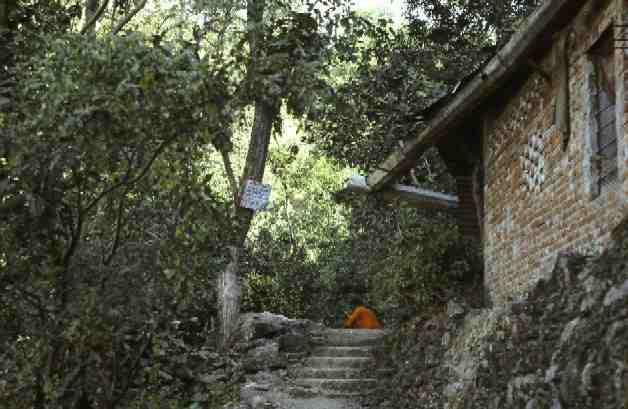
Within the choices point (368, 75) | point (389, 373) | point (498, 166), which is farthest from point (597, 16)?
point (368, 75)

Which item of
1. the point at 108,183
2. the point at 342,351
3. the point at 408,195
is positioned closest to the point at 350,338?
the point at 342,351

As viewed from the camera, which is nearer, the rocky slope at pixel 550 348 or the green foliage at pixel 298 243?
the rocky slope at pixel 550 348

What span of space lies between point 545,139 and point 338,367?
17.2ft

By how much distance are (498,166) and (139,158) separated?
582 cm

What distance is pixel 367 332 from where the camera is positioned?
13383 millimetres

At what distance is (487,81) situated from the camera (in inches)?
323

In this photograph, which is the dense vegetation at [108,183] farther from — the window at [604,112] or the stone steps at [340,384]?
the stone steps at [340,384]

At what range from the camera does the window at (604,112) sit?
267 inches

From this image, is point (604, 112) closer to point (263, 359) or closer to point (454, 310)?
point (454, 310)

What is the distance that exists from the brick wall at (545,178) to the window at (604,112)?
0.07m

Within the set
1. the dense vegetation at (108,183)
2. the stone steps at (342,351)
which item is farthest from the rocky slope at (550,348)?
the stone steps at (342,351)

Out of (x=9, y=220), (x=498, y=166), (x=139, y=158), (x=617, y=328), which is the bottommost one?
(x=617, y=328)

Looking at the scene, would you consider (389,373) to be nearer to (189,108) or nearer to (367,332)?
(367,332)

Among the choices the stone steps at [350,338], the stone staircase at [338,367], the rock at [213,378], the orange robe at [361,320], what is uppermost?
the orange robe at [361,320]
